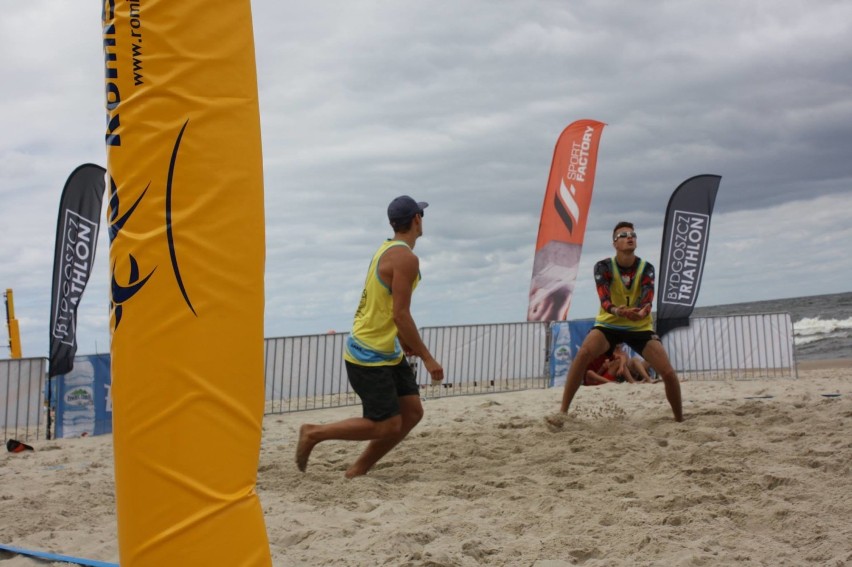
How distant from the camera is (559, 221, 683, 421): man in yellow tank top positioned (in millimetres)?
7086

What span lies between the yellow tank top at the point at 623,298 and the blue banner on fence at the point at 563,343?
21.5 feet

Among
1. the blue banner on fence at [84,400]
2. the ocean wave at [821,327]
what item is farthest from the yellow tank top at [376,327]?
the ocean wave at [821,327]

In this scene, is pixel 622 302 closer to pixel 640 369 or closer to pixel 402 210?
pixel 402 210

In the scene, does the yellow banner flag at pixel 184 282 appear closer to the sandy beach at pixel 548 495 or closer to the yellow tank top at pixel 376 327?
the sandy beach at pixel 548 495

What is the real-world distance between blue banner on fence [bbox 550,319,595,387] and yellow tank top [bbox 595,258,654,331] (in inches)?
258

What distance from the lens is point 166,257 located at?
8.14 ft

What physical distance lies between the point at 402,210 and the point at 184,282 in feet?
9.65

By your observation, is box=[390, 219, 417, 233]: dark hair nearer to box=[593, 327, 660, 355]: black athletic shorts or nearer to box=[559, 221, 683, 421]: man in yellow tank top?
box=[559, 221, 683, 421]: man in yellow tank top

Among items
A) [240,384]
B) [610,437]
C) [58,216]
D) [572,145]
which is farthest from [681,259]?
[240,384]

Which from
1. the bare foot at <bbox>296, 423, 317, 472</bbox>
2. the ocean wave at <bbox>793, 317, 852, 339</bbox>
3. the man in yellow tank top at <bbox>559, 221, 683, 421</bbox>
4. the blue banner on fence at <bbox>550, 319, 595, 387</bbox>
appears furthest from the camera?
the ocean wave at <bbox>793, 317, 852, 339</bbox>

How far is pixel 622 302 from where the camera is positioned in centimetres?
724

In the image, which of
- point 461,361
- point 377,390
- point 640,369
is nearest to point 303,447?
point 377,390

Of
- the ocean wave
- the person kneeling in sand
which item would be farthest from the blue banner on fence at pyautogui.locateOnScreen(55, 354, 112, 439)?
the ocean wave

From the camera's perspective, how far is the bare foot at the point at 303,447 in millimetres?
5473
